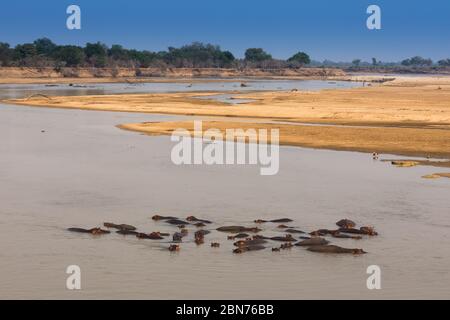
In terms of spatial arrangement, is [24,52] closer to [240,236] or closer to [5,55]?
[5,55]

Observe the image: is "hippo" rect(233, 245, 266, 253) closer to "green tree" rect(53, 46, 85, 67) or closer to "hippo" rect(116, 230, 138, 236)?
"hippo" rect(116, 230, 138, 236)

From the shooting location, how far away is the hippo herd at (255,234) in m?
15.6

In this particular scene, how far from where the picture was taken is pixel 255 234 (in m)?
16.8

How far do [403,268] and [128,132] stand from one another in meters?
25.4

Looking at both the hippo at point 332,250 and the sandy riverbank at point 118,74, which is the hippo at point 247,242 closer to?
the hippo at point 332,250

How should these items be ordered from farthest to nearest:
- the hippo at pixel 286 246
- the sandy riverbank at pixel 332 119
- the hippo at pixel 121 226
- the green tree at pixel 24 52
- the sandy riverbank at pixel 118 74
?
the green tree at pixel 24 52
the sandy riverbank at pixel 118 74
the sandy riverbank at pixel 332 119
the hippo at pixel 121 226
the hippo at pixel 286 246

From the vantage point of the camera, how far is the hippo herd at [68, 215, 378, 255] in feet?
51.3

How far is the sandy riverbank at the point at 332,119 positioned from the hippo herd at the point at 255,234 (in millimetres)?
13169

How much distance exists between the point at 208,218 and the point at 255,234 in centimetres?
197

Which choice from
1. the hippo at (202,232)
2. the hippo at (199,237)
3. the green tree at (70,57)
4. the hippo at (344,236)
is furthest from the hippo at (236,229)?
the green tree at (70,57)

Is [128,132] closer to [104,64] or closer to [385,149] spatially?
[385,149]

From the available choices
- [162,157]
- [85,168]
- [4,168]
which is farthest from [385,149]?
[4,168]

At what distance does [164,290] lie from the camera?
522 inches

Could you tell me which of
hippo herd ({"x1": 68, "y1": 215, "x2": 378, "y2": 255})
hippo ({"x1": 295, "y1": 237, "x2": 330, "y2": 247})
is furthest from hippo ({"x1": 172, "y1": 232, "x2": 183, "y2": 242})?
hippo ({"x1": 295, "y1": 237, "x2": 330, "y2": 247})
